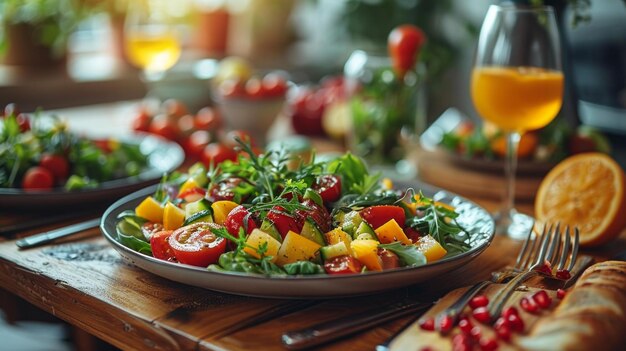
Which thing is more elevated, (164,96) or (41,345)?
(164,96)

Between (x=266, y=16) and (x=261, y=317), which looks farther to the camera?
(x=266, y=16)

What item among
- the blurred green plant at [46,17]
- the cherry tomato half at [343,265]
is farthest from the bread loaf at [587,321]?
the blurred green plant at [46,17]

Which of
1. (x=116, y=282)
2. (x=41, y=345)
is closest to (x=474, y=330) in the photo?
(x=116, y=282)

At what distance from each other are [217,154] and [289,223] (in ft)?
2.74

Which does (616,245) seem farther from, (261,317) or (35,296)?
(35,296)

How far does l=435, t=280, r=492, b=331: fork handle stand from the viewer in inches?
35.4

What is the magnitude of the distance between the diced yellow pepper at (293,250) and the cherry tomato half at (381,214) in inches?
5.7

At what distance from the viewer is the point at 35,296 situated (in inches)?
45.1

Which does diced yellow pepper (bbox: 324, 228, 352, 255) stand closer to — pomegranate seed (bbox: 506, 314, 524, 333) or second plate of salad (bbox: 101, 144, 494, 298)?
second plate of salad (bbox: 101, 144, 494, 298)

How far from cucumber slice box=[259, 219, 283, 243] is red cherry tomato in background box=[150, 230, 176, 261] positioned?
0.14 meters

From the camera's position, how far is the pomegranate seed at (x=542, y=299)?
0.94 m

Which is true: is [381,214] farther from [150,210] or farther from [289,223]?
[150,210]

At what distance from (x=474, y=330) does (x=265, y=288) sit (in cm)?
28

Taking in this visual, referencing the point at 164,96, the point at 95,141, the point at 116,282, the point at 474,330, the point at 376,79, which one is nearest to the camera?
the point at 474,330
